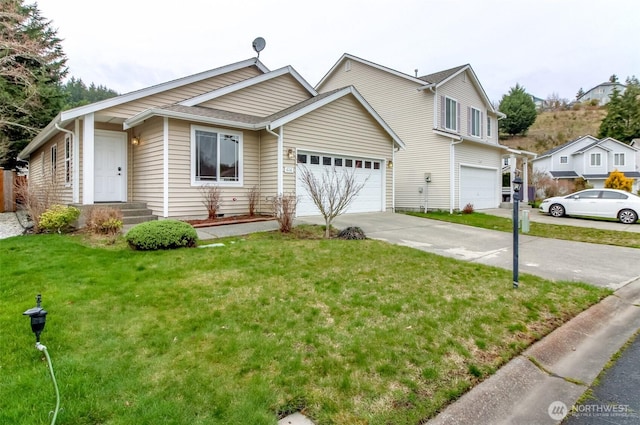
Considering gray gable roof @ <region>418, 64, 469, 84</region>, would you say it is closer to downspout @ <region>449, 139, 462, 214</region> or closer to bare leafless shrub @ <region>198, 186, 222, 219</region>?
downspout @ <region>449, 139, 462, 214</region>

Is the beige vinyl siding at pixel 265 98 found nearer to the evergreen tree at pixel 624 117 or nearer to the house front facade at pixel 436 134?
the house front facade at pixel 436 134

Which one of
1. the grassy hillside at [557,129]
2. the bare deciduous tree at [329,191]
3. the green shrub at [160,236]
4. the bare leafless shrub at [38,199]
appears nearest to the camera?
the green shrub at [160,236]

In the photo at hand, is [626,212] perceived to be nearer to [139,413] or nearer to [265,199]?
[265,199]

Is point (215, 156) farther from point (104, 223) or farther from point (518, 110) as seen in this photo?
point (518, 110)

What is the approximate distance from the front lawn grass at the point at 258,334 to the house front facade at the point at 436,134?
469 inches

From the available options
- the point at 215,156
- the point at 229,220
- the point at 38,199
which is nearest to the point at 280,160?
the point at 215,156

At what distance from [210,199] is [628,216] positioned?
55.1ft

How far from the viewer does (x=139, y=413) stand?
2.34 metres

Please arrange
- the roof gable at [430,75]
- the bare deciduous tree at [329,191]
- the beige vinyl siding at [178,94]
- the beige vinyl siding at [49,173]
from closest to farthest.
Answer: the bare deciduous tree at [329,191]
the beige vinyl siding at [49,173]
the beige vinyl siding at [178,94]
the roof gable at [430,75]

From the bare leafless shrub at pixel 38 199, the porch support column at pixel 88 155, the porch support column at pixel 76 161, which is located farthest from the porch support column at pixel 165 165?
the porch support column at pixel 76 161

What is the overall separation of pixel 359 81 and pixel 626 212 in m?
14.3

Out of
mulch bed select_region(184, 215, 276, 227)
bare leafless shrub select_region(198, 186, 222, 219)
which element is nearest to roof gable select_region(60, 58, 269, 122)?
bare leafless shrub select_region(198, 186, 222, 219)

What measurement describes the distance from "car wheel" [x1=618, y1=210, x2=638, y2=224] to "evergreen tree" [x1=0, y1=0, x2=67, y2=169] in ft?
84.9

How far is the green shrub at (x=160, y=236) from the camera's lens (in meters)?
7.06
